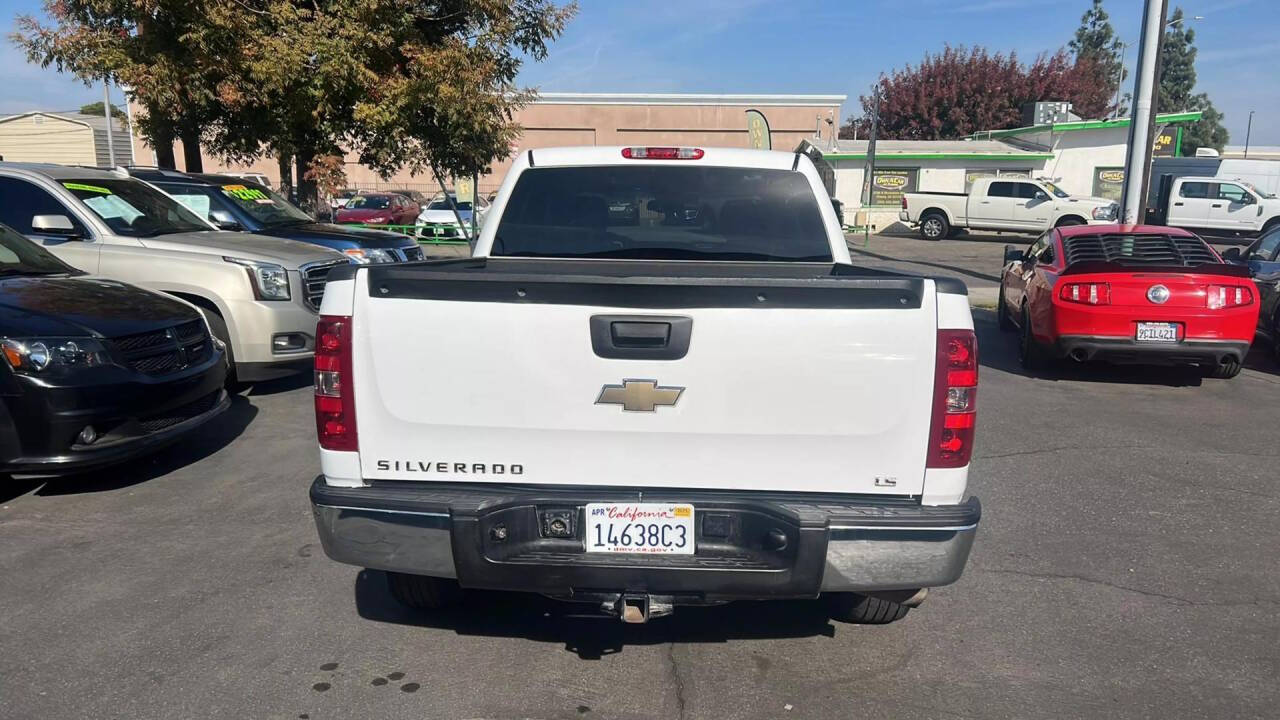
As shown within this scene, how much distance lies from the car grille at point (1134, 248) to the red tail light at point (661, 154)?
5.89 meters

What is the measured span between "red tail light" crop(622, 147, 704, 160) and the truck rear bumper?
6.91 ft

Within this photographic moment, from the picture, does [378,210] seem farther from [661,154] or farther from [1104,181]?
[661,154]

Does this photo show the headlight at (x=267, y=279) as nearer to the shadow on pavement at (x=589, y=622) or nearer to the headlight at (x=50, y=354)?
the headlight at (x=50, y=354)

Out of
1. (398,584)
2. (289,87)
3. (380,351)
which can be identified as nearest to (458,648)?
(398,584)

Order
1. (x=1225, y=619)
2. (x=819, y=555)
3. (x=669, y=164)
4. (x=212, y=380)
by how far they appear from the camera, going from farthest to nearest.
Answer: (x=212, y=380) → (x=669, y=164) → (x=1225, y=619) → (x=819, y=555)

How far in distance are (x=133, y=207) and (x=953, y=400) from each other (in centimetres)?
800

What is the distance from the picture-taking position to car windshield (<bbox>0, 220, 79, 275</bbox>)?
6.56 metres

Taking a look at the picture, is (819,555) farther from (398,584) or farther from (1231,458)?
Result: (1231,458)

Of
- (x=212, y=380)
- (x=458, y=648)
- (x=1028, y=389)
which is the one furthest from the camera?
(x=1028, y=389)

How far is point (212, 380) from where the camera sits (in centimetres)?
656

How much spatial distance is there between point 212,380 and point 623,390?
4.31m

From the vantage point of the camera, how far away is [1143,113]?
1491 centimetres

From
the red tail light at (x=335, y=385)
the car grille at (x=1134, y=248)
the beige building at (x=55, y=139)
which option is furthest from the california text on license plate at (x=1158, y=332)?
the beige building at (x=55, y=139)

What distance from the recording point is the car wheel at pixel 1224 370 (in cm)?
919
